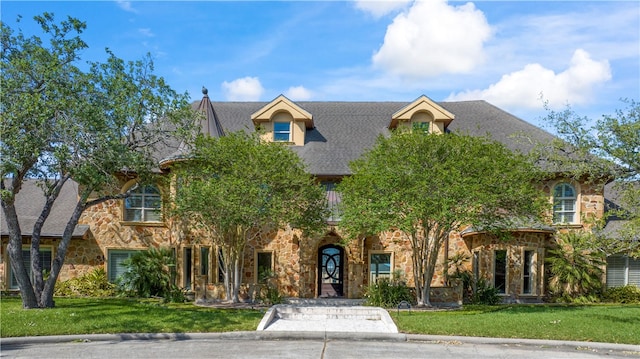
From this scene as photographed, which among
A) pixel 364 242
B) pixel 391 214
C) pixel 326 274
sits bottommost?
pixel 326 274

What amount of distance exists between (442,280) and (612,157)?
877cm

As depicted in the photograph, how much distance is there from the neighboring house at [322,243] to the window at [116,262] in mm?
43

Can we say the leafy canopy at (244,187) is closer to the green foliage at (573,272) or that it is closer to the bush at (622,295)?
the green foliage at (573,272)

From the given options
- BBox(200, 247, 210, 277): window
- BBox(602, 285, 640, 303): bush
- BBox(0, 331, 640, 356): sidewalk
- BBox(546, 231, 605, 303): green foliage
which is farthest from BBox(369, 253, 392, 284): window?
BBox(0, 331, 640, 356): sidewalk

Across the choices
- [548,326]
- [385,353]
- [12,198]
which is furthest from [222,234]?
[548,326]

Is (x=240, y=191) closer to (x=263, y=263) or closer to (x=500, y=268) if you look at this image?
(x=263, y=263)

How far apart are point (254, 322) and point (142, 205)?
11026 millimetres

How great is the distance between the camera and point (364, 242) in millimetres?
21766

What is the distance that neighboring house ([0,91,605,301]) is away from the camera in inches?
843

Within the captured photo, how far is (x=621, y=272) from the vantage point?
72.8ft

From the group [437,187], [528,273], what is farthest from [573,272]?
[437,187]

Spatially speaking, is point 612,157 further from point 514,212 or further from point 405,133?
point 405,133

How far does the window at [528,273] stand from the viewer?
850 inches

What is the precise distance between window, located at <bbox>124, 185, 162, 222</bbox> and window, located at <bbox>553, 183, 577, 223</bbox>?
56.3 ft
